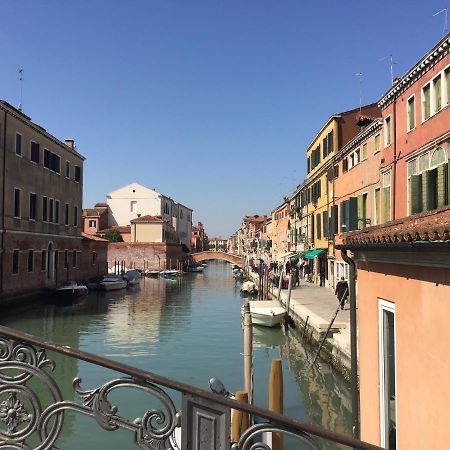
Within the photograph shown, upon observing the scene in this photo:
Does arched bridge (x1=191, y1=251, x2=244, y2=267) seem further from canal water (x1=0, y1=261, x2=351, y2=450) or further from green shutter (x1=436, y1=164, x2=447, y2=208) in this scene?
green shutter (x1=436, y1=164, x2=447, y2=208)

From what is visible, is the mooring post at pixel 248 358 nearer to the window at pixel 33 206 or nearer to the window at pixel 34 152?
the window at pixel 33 206

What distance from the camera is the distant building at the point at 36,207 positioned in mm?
22641

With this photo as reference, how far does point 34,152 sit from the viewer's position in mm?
25734

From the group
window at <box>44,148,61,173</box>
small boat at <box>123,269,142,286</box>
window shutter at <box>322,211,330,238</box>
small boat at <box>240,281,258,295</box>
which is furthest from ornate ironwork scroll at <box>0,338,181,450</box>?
small boat at <box>123,269,142,286</box>

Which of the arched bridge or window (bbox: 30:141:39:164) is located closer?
window (bbox: 30:141:39:164)

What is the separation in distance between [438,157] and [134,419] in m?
12.5

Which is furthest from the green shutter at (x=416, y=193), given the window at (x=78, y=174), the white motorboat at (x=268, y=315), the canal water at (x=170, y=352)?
the window at (x=78, y=174)

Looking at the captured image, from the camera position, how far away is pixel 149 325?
2080 cm

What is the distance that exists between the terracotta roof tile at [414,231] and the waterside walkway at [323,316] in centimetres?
695

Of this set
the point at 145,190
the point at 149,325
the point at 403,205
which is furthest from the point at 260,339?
the point at 145,190

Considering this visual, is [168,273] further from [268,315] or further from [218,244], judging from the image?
[218,244]

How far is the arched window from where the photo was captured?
41.4ft

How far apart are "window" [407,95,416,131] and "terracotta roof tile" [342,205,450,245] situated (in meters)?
10.2

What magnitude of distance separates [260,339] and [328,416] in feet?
27.6
